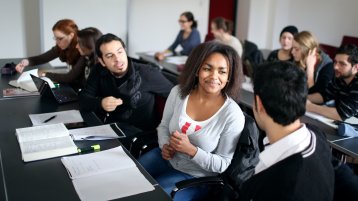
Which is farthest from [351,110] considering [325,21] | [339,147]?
[325,21]

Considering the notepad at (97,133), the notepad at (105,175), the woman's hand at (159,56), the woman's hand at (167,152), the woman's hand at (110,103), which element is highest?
the woman's hand at (159,56)

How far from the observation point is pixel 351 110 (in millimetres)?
2176

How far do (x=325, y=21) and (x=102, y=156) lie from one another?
199 inches

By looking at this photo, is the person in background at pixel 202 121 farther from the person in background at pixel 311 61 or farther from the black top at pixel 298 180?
the person in background at pixel 311 61

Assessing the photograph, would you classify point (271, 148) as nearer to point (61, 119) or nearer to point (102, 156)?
point (102, 156)

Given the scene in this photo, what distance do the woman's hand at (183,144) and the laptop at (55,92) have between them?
1036mm

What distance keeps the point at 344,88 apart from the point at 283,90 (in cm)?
162

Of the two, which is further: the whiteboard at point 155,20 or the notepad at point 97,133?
the whiteboard at point 155,20

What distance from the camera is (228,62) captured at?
1785 mm

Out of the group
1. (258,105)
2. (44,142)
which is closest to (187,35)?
(44,142)

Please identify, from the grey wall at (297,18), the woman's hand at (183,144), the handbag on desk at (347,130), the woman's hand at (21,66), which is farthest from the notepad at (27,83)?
the grey wall at (297,18)

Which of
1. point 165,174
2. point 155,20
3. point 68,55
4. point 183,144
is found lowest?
point 165,174

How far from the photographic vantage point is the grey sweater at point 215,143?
1.67 meters

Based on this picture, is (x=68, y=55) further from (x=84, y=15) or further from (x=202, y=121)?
(x=84, y=15)
